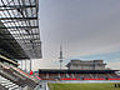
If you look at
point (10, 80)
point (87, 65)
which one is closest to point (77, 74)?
point (87, 65)

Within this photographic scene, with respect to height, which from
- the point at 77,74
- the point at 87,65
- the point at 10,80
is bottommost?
the point at 77,74

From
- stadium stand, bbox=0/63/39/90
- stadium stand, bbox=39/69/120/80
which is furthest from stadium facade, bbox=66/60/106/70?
stadium stand, bbox=0/63/39/90

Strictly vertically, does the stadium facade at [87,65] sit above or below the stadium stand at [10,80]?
below

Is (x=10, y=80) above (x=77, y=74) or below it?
above

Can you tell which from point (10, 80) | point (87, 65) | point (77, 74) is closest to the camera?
point (10, 80)

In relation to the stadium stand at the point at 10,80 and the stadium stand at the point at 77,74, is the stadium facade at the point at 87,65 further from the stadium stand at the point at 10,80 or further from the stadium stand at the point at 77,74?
the stadium stand at the point at 10,80

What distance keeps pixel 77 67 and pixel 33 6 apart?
66.2 m

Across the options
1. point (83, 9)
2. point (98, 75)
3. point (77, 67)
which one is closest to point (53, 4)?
point (83, 9)

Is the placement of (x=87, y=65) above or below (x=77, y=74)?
above

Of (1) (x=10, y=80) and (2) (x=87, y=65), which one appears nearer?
(1) (x=10, y=80)

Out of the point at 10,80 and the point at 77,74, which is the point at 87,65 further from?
the point at 10,80

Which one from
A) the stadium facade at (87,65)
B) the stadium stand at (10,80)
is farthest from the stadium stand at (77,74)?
the stadium stand at (10,80)

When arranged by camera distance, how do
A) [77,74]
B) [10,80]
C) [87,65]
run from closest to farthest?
[10,80] < [77,74] < [87,65]

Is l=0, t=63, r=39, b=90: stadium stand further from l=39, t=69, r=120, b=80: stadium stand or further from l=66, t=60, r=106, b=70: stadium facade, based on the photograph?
l=66, t=60, r=106, b=70: stadium facade
